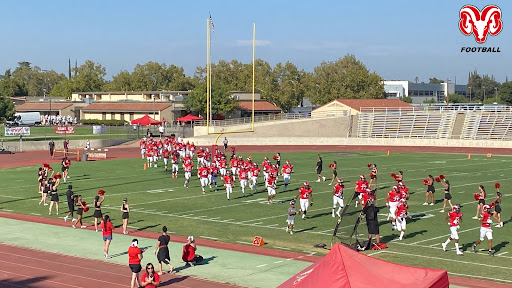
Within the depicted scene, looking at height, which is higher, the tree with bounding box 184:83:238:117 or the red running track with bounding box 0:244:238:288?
the tree with bounding box 184:83:238:117

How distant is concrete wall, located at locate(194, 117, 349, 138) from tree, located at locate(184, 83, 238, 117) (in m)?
16.3

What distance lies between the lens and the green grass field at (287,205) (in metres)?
22.3

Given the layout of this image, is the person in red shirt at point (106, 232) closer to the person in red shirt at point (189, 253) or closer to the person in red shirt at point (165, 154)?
the person in red shirt at point (189, 253)

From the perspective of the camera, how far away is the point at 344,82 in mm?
107812

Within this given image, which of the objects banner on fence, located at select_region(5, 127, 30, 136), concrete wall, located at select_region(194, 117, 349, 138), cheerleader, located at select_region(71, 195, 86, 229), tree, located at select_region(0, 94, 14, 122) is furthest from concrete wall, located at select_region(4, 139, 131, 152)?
cheerleader, located at select_region(71, 195, 86, 229)

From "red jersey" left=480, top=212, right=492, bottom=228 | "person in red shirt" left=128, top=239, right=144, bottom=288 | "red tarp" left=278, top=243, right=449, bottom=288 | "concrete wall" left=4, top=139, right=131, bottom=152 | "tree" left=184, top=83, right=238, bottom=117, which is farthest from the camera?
"tree" left=184, top=83, right=238, bottom=117

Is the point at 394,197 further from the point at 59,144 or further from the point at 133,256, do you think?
the point at 59,144

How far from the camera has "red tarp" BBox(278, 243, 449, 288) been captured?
441 inches

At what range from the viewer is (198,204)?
32.0 m

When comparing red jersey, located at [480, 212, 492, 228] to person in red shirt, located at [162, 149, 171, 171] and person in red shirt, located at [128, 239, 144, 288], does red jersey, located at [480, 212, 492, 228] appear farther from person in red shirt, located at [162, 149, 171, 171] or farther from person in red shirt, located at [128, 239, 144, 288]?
person in red shirt, located at [162, 149, 171, 171]

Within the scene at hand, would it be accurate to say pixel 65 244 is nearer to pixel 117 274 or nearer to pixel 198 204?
pixel 117 274

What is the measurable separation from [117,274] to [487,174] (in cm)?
2886

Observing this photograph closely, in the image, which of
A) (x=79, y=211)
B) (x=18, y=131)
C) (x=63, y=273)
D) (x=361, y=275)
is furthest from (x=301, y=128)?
(x=361, y=275)

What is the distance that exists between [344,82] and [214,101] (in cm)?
2668
